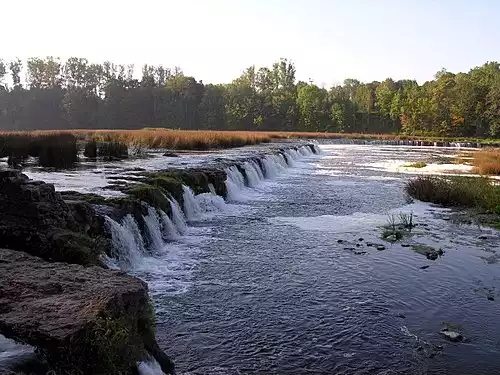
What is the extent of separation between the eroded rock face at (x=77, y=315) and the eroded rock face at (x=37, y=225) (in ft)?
1.93

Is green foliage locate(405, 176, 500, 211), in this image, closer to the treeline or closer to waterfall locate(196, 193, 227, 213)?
waterfall locate(196, 193, 227, 213)

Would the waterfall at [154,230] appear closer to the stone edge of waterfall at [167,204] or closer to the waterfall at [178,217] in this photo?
the stone edge of waterfall at [167,204]

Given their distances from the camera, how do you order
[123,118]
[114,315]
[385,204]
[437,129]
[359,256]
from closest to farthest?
[114,315] → [359,256] → [385,204] → [437,129] → [123,118]

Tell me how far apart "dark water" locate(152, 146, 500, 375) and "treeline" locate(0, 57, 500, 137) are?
83648 mm

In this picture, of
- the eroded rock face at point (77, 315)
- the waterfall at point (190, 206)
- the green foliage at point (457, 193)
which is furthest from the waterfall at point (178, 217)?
the green foliage at point (457, 193)

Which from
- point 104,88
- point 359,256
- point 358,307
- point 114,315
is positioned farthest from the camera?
point 104,88

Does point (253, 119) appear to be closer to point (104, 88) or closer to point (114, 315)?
point (104, 88)

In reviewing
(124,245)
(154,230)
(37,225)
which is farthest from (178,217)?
(37,225)

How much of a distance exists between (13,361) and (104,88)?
11202 cm

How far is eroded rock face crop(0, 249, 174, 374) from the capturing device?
4445mm

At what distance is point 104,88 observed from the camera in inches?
4304

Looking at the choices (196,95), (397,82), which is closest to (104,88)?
(196,95)

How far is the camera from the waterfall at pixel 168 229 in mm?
13612

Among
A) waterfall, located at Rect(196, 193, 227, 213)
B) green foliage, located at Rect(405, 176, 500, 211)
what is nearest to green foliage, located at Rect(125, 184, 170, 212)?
waterfall, located at Rect(196, 193, 227, 213)
